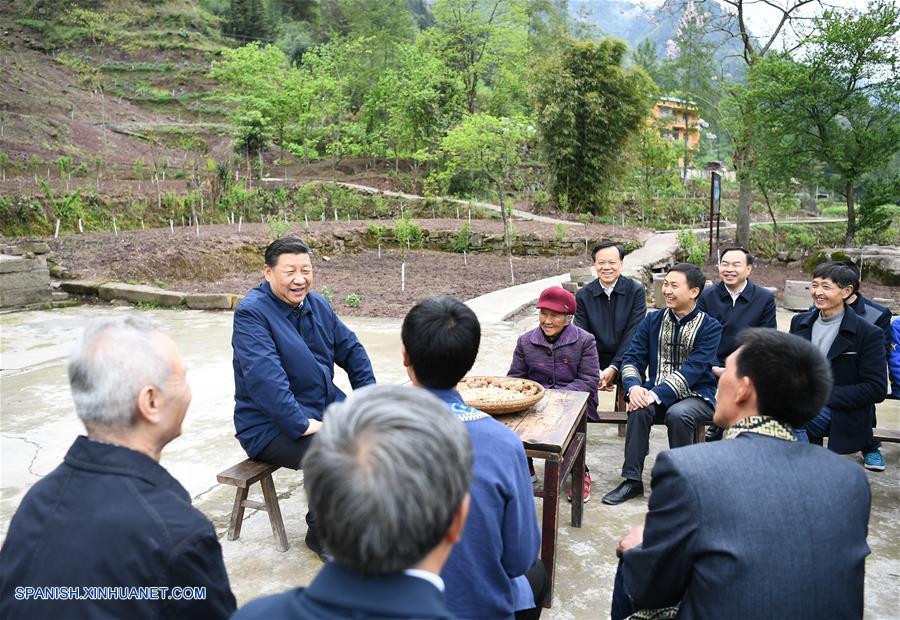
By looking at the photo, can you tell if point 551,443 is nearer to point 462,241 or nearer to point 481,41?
point 462,241

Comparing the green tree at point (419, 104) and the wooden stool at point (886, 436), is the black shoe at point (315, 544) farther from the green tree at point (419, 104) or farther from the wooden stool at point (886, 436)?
the green tree at point (419, 104)

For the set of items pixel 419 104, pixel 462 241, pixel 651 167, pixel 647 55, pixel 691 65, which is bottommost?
pixel 462 241

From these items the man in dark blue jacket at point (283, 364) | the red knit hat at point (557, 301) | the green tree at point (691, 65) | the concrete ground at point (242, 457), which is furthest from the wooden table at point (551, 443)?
the green tree at point (691, 65)

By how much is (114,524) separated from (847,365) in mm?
3751

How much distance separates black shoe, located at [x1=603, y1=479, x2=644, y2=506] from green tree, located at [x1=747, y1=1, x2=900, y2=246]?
10153mm

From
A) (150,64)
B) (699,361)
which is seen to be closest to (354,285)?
(699,361)

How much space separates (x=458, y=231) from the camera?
1630cm

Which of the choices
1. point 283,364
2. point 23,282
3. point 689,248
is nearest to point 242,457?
point 283,364

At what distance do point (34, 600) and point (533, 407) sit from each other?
2.13 m

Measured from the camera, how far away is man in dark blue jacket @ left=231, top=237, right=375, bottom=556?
3.01m

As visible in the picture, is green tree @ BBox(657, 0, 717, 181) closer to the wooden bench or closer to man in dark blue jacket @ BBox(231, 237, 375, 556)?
man in dark blue jacket @ BBox(231, 237, 375, 556)

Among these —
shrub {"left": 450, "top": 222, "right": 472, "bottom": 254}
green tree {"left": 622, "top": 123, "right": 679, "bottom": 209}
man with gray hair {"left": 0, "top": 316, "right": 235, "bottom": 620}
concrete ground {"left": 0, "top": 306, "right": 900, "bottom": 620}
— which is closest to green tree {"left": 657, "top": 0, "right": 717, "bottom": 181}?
green tree {"left": 622, "top": 123, "right": 679, "bottom": 209}

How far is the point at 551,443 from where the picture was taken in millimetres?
2629

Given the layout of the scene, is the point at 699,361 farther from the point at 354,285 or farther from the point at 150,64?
the point at 150,64
